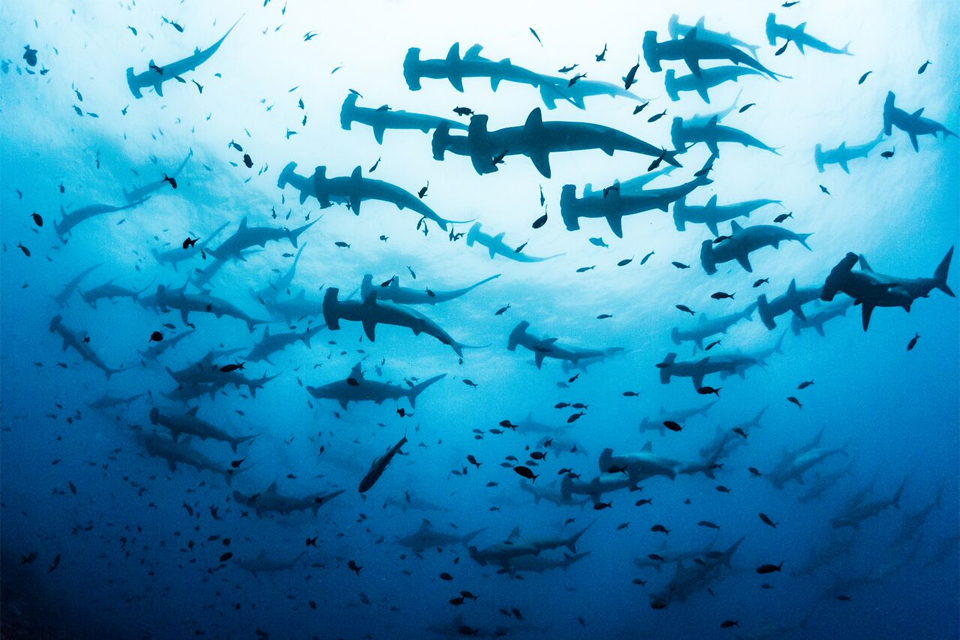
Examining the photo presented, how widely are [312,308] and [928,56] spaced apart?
2257 cm

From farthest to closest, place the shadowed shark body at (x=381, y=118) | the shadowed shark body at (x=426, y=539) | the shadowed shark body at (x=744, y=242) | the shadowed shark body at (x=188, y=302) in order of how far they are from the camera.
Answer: the shadowed shark body at (x=426, y=539), the shadowed shark body at (x=188, y=302), the shadowed shark body at (x=381, y=118), the shadowed shark body at (x=744, y=242)

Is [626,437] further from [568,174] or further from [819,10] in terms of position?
[819,10]

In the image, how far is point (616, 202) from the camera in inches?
311

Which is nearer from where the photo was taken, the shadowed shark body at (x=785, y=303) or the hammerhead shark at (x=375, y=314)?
the hammerhead shark at (x=375, y=314)

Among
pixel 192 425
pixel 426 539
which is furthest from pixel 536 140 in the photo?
pixel 426 539

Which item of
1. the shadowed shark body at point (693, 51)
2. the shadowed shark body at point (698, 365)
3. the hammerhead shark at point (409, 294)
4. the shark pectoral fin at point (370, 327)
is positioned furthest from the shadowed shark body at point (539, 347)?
the shadowed shark body at point (693, 51)

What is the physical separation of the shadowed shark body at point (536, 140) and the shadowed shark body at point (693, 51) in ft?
6.63

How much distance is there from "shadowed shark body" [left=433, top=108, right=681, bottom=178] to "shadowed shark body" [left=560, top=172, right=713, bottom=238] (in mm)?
973

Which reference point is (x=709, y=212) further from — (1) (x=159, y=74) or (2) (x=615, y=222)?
(1) (x=159, y=74)

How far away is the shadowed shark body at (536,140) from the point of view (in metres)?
6.54

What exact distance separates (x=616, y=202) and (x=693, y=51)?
8.03 feet

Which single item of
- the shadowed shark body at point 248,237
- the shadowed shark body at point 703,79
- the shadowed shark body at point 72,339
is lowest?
the shadowed shark body at point 72,339

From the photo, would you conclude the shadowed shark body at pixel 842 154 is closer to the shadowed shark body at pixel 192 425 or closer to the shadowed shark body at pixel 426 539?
the shadowed shark body at pixel 426 539

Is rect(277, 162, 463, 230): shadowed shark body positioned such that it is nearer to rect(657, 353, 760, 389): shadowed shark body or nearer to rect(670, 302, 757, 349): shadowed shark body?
rect(657, 353, 760, 389): shadowed shark body
